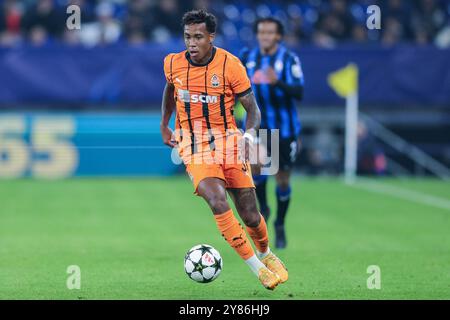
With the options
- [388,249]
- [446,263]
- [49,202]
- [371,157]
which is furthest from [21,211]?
[371,157]

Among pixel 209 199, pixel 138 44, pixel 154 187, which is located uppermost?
pixel 138 44

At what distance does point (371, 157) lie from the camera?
74.2ft

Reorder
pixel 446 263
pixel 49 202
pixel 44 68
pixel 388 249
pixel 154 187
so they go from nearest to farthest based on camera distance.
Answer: pixel 446 263 < pixel 388 249 < pixel 49 202 < pixel 154 187 < pixel 44 68

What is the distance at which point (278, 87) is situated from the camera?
11.6 meters

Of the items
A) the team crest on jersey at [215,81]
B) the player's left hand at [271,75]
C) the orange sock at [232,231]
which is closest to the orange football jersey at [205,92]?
the team crest on jersey at [215,81]

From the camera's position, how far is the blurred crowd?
21859mm

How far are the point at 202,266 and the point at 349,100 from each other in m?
13.5

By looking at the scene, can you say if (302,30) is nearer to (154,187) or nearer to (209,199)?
(154,187)

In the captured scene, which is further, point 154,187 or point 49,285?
point 154,187

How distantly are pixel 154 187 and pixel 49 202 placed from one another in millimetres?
3317

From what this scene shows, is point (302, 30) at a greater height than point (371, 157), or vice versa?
point (302, 30)

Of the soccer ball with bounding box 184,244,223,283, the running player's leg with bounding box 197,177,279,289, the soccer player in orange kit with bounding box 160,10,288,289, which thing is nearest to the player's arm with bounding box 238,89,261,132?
the soccer player in orange kit with bounding box 160,10,288,289

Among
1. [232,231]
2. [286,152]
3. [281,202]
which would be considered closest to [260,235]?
[232,231]

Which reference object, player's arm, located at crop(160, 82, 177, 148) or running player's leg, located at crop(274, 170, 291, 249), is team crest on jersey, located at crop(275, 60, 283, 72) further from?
player's arm, located at crop(160, 82, 177, 148)
